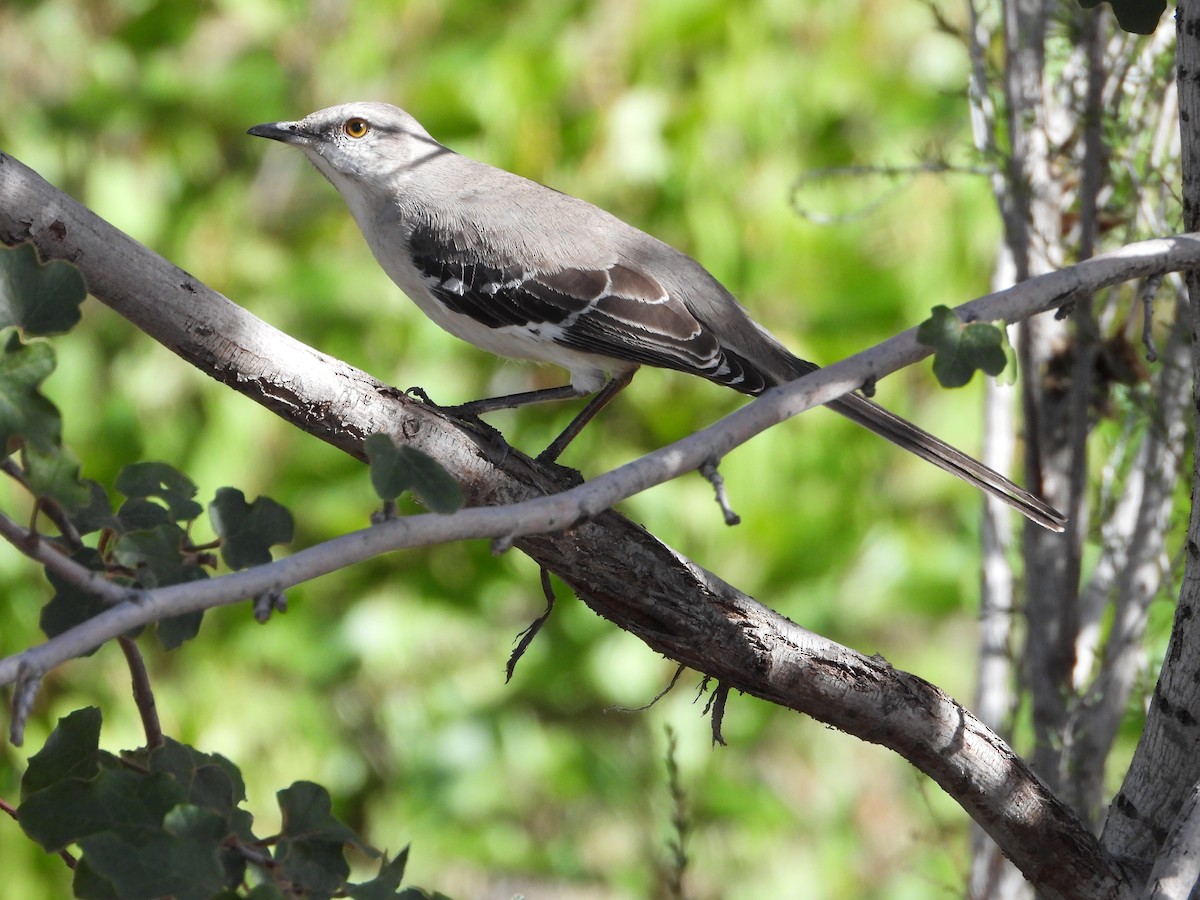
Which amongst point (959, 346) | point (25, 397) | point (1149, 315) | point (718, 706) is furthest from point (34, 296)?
point (1149, 315)

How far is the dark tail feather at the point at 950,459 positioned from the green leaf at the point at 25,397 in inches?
69.9

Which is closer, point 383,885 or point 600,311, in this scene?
point 383,885

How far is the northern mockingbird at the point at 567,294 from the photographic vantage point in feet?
9.15

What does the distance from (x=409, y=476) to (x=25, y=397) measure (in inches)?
14.3

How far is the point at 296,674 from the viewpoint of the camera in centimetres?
439

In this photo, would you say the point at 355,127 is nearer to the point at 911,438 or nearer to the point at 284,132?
the point at 284,132

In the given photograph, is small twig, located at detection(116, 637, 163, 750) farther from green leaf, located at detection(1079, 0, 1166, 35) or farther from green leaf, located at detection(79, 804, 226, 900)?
green leaf, located at detection(1079, 0, 1166, 35)

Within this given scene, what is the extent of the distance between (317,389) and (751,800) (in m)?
3.19

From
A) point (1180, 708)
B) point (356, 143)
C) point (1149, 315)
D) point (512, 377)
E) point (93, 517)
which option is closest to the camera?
point (93, 517)

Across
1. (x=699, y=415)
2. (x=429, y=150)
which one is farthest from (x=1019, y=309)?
(x=699, y=415)

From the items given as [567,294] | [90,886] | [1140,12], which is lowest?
[90,886]

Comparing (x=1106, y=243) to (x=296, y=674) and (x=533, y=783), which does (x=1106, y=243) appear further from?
(x=296, y=674)

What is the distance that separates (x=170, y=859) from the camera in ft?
3.84

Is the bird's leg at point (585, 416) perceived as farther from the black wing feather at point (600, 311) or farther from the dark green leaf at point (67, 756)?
the dark green leaf at point (67, 756)
